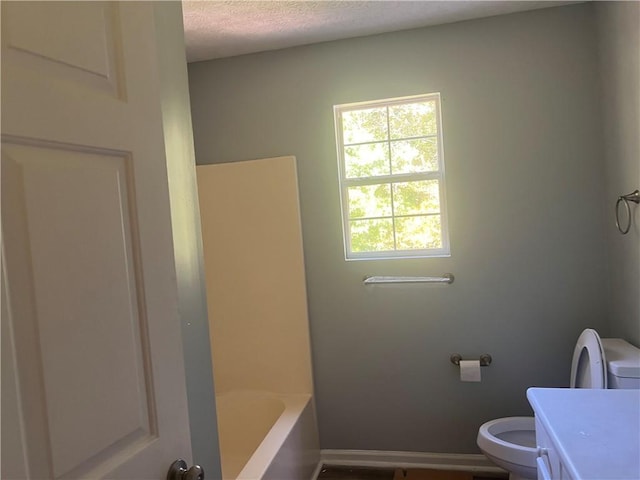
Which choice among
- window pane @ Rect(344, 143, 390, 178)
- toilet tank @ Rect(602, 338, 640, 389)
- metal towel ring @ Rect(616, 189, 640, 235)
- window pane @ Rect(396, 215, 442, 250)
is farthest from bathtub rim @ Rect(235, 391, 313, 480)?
metal towel ring @ Rect(616, 189, 640, 235)

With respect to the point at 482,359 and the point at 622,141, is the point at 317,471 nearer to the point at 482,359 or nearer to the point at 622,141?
the point at 482,359

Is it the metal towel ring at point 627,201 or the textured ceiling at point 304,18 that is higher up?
the textured ceiling at point 304,18

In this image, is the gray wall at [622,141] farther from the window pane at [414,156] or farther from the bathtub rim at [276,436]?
the bathtub rim at [276,436]

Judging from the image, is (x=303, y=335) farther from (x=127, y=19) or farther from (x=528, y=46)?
(x=127, y=19)

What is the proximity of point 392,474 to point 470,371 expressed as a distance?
75 cm

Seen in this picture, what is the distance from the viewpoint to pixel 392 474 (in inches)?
106

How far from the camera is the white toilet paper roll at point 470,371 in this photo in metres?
2.54

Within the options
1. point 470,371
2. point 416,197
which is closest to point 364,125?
point 416,197

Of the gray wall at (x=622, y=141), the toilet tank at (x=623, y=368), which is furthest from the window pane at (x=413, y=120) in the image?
the toilet tank at (x=623, y=368)

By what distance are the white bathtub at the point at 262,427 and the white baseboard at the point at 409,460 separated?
0.13m

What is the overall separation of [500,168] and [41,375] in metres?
2.35

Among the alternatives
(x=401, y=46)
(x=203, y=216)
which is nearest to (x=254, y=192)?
(x=203, y=216)

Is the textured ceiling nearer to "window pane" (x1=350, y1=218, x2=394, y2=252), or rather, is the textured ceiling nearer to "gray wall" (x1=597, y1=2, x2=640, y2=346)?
"gray wall" (x1=597, y1=2, x2=640, y2=346)

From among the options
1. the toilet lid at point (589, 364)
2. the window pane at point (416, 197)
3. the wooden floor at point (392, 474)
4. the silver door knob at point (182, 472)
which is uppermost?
the window pane at point (416, 197)
